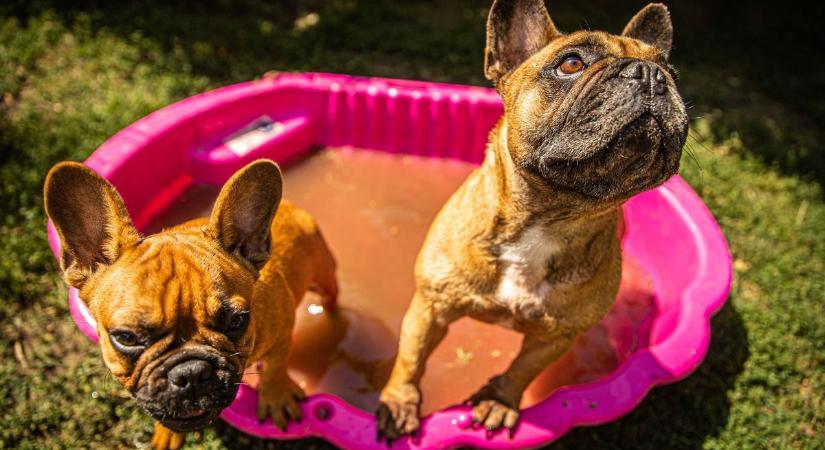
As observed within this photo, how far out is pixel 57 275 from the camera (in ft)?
14.2

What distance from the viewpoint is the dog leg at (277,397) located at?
3258mm

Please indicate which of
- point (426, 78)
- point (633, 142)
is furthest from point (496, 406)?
point (426, 78)

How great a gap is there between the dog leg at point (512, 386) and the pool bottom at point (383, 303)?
62 centimetres

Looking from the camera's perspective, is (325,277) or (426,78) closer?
(325,277)

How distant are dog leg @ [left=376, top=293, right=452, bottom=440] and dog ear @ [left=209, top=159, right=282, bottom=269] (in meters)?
0.93

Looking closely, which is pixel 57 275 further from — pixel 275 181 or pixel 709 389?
pixel 709 389

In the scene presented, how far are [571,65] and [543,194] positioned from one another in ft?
1.80

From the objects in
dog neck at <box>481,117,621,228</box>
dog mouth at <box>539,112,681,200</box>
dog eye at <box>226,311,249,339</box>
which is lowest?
dog eye at <box>226,311,249,339</box>

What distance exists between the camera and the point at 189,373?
7.70 ft

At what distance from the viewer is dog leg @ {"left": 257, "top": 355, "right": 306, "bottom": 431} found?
3.26 m

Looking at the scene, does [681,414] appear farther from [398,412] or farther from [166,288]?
[166,288]

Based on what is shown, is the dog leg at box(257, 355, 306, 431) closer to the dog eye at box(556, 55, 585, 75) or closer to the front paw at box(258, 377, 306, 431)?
the front paw at box(258, 377, 306, 431)

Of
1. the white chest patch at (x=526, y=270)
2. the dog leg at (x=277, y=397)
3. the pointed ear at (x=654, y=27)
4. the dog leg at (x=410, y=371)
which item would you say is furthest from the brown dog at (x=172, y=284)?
the pointed ear at (x=654, y=27)

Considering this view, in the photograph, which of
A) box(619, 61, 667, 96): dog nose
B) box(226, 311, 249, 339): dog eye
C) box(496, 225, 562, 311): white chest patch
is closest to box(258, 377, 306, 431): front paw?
box(226, 311, 249, 339): dog eye
